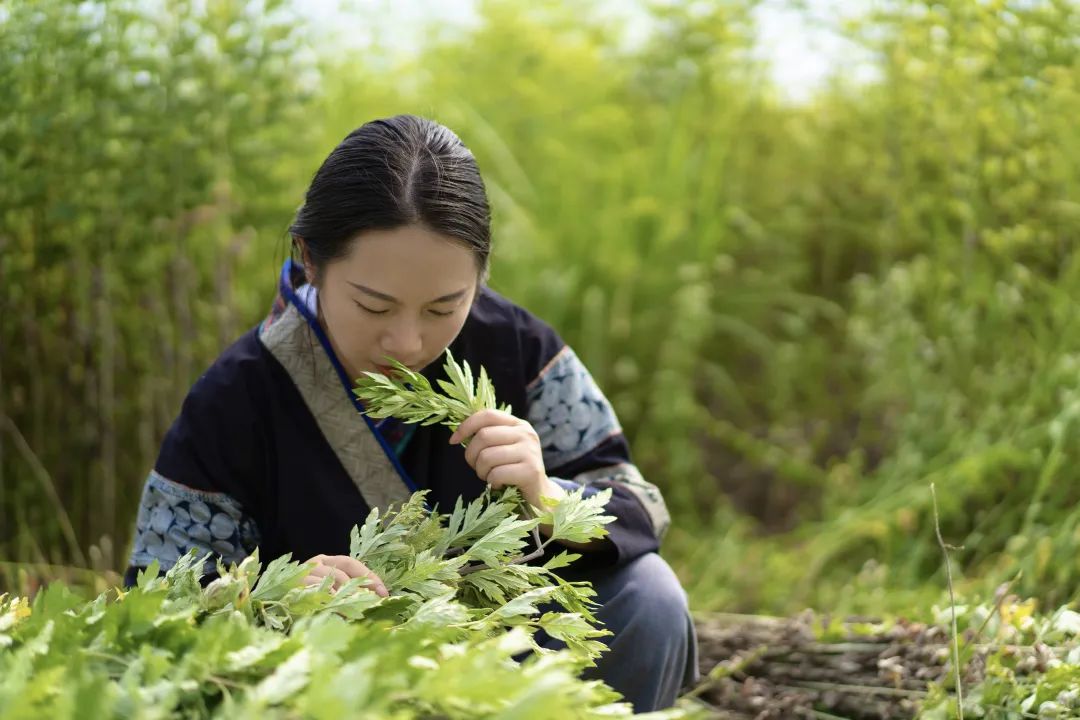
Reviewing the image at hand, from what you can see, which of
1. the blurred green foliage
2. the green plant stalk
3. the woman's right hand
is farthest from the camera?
the blurred green foliage

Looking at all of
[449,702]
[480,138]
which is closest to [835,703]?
[449,702]

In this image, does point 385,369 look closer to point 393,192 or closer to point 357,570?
point 393,192

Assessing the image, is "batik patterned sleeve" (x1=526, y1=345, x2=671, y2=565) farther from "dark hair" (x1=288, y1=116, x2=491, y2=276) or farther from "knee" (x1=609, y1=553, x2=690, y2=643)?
"dark hair" (x1=288, y1=116, x2=491, y2=276)

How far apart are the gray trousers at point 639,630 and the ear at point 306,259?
0.63 m

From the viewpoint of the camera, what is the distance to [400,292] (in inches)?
63.7

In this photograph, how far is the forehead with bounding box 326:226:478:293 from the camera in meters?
1.62

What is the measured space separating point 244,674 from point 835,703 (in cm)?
127

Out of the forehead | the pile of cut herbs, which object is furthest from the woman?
the pile of cut herbs

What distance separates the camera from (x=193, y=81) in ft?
8.96

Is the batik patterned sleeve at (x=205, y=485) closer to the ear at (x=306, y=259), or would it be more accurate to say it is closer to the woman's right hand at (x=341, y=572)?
the ear at (x=306, y=259)

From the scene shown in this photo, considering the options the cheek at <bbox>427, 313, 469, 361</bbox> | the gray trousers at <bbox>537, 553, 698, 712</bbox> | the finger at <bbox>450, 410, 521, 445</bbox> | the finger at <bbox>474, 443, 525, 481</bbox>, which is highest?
the cheek at <bbox>427, 313, 469, 361</bbox>

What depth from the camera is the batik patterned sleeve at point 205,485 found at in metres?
1.79

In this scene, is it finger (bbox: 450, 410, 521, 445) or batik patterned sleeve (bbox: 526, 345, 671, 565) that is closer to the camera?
finger (bbox: 450, 410, 521, 445)

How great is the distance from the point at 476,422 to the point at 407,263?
24 cm
